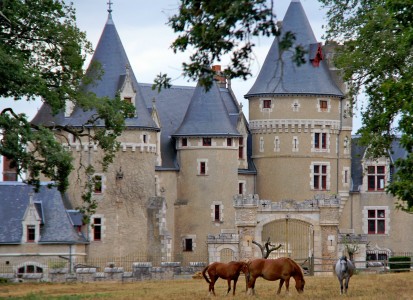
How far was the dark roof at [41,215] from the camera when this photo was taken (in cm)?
5706

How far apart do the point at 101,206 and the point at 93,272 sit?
44.2 feet

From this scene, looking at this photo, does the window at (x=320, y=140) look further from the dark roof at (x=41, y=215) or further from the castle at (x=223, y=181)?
the dark roof at (x=41, y=215)

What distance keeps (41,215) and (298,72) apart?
16.9m

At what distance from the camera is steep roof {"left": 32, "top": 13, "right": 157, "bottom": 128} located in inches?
2399

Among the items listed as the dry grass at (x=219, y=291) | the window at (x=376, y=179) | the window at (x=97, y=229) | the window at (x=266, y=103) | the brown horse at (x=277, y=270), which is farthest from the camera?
the window at (x=376, y=179)

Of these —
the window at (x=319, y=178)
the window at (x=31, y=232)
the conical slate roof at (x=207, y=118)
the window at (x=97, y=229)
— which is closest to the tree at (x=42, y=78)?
the window at (x=31, y=232)

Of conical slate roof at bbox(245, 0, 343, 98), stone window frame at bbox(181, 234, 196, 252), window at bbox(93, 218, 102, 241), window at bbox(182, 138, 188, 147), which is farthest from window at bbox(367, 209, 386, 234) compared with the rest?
window at bbox(93, 218, 102, 241)

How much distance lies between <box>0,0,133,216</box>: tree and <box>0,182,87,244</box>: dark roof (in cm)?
1764

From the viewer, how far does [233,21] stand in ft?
69.4

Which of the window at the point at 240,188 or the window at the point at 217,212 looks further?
the window at the point at 240,188

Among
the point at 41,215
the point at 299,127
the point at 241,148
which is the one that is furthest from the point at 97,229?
the point at 299,127

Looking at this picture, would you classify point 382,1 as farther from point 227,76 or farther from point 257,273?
point 227,76

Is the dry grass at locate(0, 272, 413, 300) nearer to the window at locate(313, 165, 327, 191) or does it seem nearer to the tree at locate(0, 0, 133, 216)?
the tree at locate(0, 0, 133, 216)

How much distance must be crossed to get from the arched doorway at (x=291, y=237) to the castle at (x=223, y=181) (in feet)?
0.23
